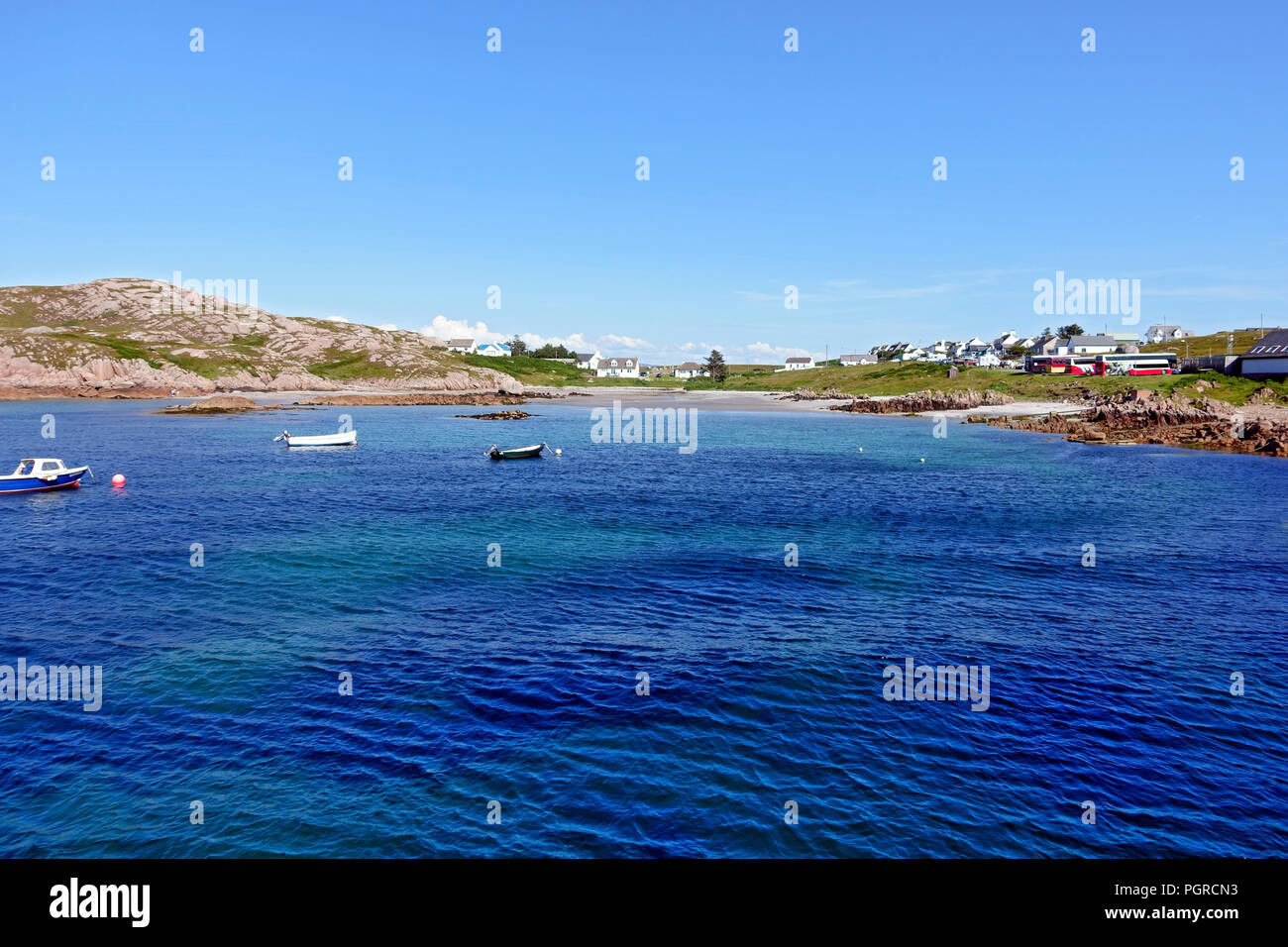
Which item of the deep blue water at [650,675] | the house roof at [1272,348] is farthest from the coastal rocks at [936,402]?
the deep blue water at [650,675]

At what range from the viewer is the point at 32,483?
62312mm

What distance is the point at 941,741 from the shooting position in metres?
20.8

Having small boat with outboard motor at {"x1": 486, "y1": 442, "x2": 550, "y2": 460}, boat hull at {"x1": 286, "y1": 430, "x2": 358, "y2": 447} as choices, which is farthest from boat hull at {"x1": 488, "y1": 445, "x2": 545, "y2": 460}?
boat hull at {"x1": 286, "y1": 430, "x2": 358, "y2": 447}

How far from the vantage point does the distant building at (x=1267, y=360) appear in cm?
12081

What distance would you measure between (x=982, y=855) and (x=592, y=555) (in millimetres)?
27961

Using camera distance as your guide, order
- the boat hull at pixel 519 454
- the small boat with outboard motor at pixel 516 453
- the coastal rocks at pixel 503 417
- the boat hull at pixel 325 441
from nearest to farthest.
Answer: the small boat with outboard motor at pixel 516 453, the boat hull at pixel 519 454, the boat hull at pixel 325 441, the coastal rocks at pixel 503 417

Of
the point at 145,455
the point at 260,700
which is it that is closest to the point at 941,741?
the point at 260,700

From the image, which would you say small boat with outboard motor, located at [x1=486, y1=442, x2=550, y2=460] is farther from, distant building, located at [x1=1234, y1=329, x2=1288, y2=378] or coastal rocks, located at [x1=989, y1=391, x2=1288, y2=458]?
distant building, located at [x1=1234, y1=329, x2=1288, y2=378]

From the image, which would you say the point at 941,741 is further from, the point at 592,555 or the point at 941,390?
the point at 941,390

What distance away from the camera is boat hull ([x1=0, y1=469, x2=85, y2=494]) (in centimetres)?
6188

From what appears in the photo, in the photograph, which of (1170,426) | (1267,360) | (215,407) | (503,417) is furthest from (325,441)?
(1267,360)

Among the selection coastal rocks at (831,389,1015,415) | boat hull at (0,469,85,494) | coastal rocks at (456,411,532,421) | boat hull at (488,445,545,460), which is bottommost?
boat hull at (0,469,85,494)

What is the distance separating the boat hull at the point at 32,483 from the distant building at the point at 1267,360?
157 metres

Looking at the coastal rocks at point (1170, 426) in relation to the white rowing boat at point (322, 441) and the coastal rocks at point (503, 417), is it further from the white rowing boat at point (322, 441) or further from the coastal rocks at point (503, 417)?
the white rowing boat at point (322, 441)
